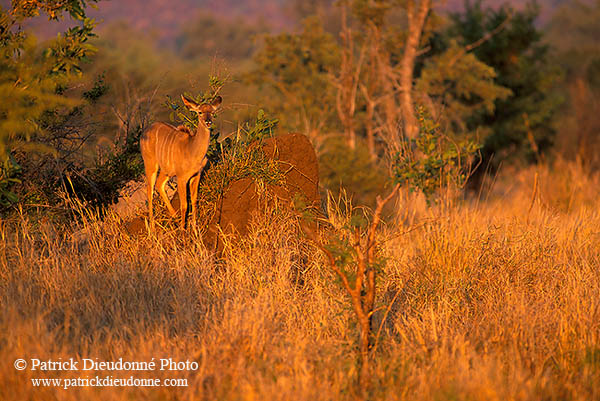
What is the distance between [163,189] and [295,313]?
2223mm

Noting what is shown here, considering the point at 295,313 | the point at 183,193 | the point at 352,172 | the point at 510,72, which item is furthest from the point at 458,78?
the point at 295,313

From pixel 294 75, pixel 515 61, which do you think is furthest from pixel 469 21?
pixel 294 75

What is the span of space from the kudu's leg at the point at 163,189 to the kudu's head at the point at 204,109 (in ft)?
2.45

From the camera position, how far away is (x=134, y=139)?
8.25 meters

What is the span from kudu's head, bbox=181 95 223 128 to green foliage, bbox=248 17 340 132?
9.32m

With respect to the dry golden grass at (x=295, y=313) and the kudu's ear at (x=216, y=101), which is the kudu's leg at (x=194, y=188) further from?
the kudu's ear at (x=216, y=101)

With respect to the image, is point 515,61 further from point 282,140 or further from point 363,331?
point 363,331

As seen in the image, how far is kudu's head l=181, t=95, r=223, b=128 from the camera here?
678 cm

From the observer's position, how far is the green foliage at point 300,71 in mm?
16875

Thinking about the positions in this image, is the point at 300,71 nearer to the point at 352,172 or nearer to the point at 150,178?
the point at 352,172

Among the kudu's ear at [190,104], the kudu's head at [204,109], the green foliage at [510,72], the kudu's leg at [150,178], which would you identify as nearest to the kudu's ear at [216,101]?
the kudu's head at [204,109]

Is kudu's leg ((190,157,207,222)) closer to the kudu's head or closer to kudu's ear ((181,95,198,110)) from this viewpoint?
the kudu's head

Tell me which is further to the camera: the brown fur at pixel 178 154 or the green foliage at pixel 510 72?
the green foliage at pixel 510 72

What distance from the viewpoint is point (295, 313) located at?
5.75m
